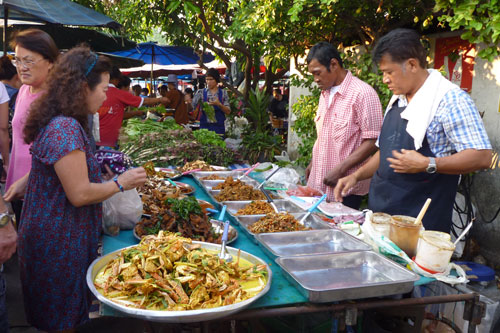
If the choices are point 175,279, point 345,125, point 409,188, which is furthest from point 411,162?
point 175,279

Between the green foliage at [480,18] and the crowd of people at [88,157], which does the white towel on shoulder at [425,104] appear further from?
the green foliage at [480,18]

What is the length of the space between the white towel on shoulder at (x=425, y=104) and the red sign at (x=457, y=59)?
90.8 inches

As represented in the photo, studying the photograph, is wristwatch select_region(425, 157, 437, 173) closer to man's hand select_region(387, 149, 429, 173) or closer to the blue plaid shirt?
man's hand select_region(387, 149, 429, 173)

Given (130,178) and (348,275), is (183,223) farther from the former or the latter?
(348,275)

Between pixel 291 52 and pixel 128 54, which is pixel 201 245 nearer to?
pixel 291 52

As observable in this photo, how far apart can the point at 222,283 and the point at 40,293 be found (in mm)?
1046

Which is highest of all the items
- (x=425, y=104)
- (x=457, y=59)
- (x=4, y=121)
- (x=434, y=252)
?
(x=457, y=59)

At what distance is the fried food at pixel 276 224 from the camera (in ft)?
7.79

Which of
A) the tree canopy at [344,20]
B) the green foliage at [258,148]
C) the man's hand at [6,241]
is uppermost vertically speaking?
the tree canopy at [344,20]

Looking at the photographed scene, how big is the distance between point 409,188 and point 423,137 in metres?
0.34

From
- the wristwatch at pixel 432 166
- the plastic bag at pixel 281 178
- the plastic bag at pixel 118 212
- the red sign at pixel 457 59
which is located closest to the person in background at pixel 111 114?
the plastic bag at pixel 281 178

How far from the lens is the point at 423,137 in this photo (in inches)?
93.4

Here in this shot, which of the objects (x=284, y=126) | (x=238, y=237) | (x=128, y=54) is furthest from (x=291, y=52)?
(x=128, y=54)

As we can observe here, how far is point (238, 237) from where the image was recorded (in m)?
2.39
